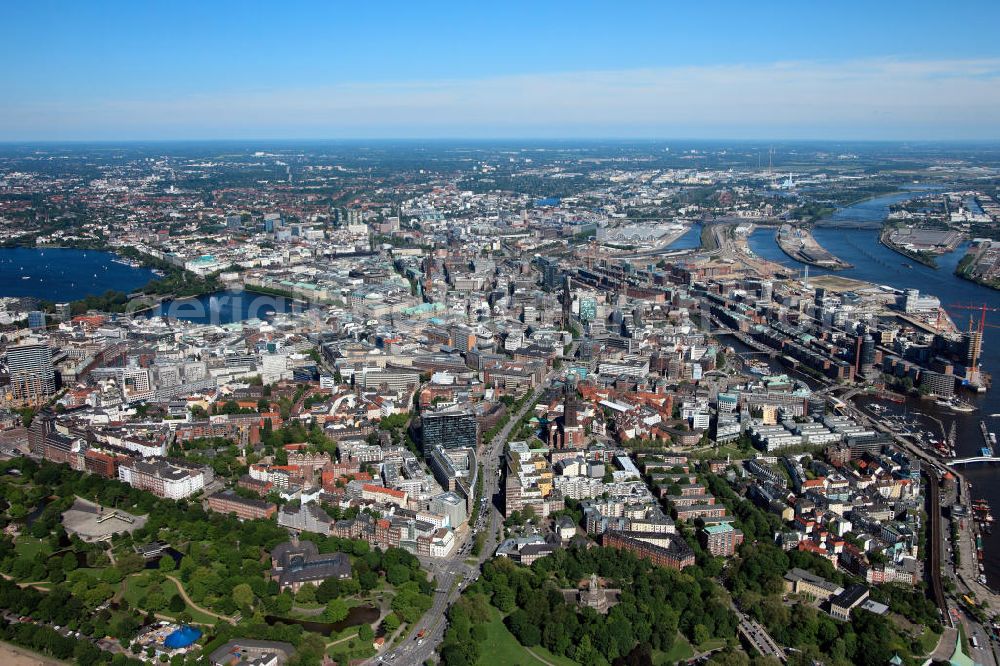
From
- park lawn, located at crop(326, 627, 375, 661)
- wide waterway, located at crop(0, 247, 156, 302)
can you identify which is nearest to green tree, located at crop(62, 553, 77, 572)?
park lawn, located at crop(326, 627, 375, 661)

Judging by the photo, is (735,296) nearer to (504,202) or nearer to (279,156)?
(504,202)

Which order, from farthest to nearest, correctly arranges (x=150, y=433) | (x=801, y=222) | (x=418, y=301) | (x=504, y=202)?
(x=504, y=202), (x=801, y=222), (x=418, y=301), (x=150, y=433)

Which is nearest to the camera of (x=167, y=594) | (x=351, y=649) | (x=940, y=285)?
(x=351, y=649)

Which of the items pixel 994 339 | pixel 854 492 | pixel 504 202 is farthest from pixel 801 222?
pixel 854 492

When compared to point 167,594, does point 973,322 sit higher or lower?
higher

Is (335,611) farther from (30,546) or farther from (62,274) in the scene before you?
(62,274)

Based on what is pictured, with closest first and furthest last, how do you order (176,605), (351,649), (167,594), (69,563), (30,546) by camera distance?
(351,649)
(176,605)
(167,594)
(69,563)
(30,546)

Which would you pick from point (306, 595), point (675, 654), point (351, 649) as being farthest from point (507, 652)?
point (306, 595)
